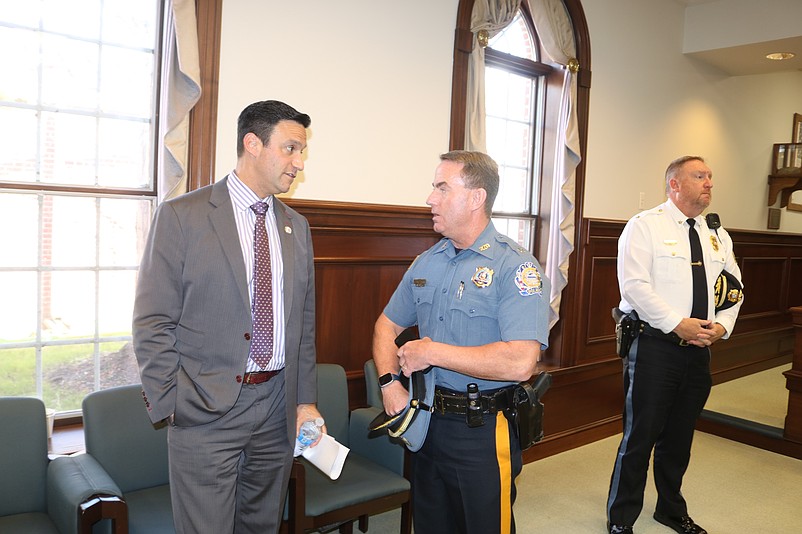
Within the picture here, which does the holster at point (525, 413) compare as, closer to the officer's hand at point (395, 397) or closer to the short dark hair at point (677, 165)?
the officer's hand at point (395, 397)

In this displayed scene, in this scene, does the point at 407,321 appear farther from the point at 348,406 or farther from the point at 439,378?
the point at 348,406

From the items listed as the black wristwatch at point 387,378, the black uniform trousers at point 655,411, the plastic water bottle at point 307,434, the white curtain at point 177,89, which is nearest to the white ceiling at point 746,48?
the black uniform trousers at point 655,411

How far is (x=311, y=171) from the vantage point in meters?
3.48

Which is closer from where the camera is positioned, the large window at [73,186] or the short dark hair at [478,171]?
the short dark hair at [478,171]

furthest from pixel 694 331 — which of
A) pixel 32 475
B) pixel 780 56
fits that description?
pixel 780 56

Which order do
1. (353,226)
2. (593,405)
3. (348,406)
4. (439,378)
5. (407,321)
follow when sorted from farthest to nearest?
(593,405), (353,226), (348,406), (407,321), (439,378)

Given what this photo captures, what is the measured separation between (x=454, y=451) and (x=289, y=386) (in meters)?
0.58

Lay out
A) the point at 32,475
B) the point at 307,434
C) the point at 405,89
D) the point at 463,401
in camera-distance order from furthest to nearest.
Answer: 1. the point at 405,89
2. the point at 32,475
3. the point at 307,434
4. the point at 463,401

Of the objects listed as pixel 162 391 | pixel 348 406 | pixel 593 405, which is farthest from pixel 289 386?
pixel 593 405

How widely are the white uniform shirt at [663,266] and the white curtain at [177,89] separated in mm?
2186

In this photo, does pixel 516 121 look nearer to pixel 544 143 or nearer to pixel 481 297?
pixel 544 143

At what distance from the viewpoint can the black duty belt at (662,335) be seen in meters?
3.27

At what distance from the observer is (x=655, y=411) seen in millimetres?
3311

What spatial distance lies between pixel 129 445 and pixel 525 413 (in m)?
1.62
